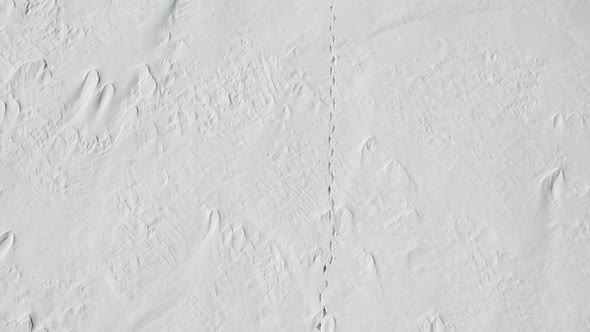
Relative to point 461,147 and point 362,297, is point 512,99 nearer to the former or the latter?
point 461,147

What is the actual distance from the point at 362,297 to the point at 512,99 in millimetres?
693

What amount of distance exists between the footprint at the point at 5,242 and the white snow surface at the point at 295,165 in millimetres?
18

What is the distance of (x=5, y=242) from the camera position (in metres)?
1.97

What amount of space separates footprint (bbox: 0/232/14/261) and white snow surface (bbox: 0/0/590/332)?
18mm

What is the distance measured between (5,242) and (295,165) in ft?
2.57

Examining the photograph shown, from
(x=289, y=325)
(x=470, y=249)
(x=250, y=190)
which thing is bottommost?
(x=289, y=325)

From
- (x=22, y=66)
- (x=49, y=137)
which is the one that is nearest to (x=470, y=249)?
(x=49, y=137)

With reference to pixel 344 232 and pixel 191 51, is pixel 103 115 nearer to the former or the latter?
pixel 191 51

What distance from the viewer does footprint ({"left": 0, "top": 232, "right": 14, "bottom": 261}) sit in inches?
77.1

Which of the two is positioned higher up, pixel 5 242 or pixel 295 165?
pixel 295 165

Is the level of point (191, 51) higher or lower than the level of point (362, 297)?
higher

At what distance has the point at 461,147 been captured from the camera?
208 cm

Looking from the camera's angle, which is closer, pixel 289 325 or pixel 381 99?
pixel 289 325

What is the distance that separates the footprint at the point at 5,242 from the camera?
1.96 m
